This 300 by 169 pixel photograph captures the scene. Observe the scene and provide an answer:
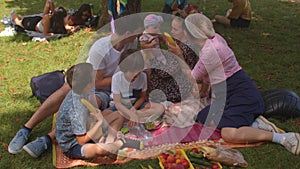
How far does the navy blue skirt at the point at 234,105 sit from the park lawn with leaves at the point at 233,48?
0.36m

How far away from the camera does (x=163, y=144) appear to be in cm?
380

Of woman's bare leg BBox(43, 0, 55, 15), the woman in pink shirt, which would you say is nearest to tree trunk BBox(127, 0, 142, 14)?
Answer: woman's bare leg BBox(43, 0, 55, 15)

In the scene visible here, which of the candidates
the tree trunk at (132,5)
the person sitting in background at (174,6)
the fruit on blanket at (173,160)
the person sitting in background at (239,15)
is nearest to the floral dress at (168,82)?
the fruit on blanket at (173,160)

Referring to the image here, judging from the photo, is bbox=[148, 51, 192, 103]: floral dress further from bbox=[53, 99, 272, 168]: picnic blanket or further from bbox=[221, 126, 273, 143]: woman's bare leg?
→ bbox=[221, 126, 273, 143]: woman's bare leg

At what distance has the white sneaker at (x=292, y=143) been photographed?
360cm

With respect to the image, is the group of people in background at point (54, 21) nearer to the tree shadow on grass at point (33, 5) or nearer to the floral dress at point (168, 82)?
the tree shadow on grass at point (33, 5)

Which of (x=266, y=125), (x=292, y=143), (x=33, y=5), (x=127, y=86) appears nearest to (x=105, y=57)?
(x=127, y=86)

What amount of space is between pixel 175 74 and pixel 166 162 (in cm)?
160

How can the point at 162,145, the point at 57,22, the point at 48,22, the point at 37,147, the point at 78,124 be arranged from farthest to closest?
1. the point at 57,22
2. the point at 48,22
3. the point at 162,145
4. the point at 37,147
5. the point at 78,124

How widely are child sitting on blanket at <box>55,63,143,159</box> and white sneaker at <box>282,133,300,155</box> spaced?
1.92 m

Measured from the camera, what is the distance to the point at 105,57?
169 inches

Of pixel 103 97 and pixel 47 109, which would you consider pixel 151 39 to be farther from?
pixel 47 109

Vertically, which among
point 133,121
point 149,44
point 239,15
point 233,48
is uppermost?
point 149,44

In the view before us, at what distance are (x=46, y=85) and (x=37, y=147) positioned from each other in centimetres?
132
